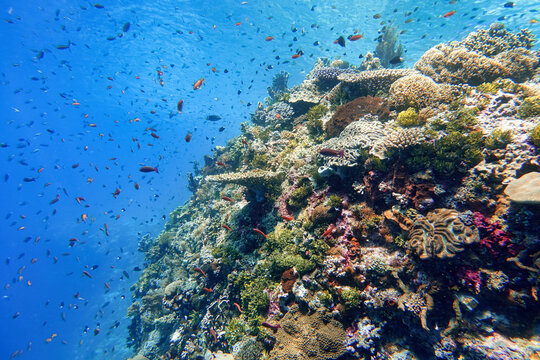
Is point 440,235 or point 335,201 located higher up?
point 335,201

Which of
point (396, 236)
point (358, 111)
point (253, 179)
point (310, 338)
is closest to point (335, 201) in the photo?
point (396, 236)

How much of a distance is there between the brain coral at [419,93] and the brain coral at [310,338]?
23.4 ft

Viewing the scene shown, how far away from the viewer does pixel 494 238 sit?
3.99 meters

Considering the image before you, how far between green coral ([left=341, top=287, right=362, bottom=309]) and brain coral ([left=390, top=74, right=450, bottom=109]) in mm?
6264

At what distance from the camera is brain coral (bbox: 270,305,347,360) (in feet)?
15.5

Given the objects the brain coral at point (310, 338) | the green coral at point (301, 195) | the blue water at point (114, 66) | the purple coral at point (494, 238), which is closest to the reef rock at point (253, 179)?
the green coral at point (301, 195)

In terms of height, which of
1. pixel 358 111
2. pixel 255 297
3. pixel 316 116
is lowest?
pixel 255 297

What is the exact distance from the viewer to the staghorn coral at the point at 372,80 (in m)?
9.20

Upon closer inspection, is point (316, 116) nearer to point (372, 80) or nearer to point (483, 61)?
point (372, 80)

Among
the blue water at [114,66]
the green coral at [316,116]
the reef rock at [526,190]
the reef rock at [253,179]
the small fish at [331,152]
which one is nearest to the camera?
the reef rock at [526,190]

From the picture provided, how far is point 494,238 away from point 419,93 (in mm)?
5236

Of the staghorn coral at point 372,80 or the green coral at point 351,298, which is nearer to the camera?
the green coral at point 351,298

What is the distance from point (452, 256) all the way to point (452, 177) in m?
2.02

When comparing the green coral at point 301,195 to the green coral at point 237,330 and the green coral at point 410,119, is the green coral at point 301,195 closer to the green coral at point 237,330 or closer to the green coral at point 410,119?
the green coral at point 410,119
